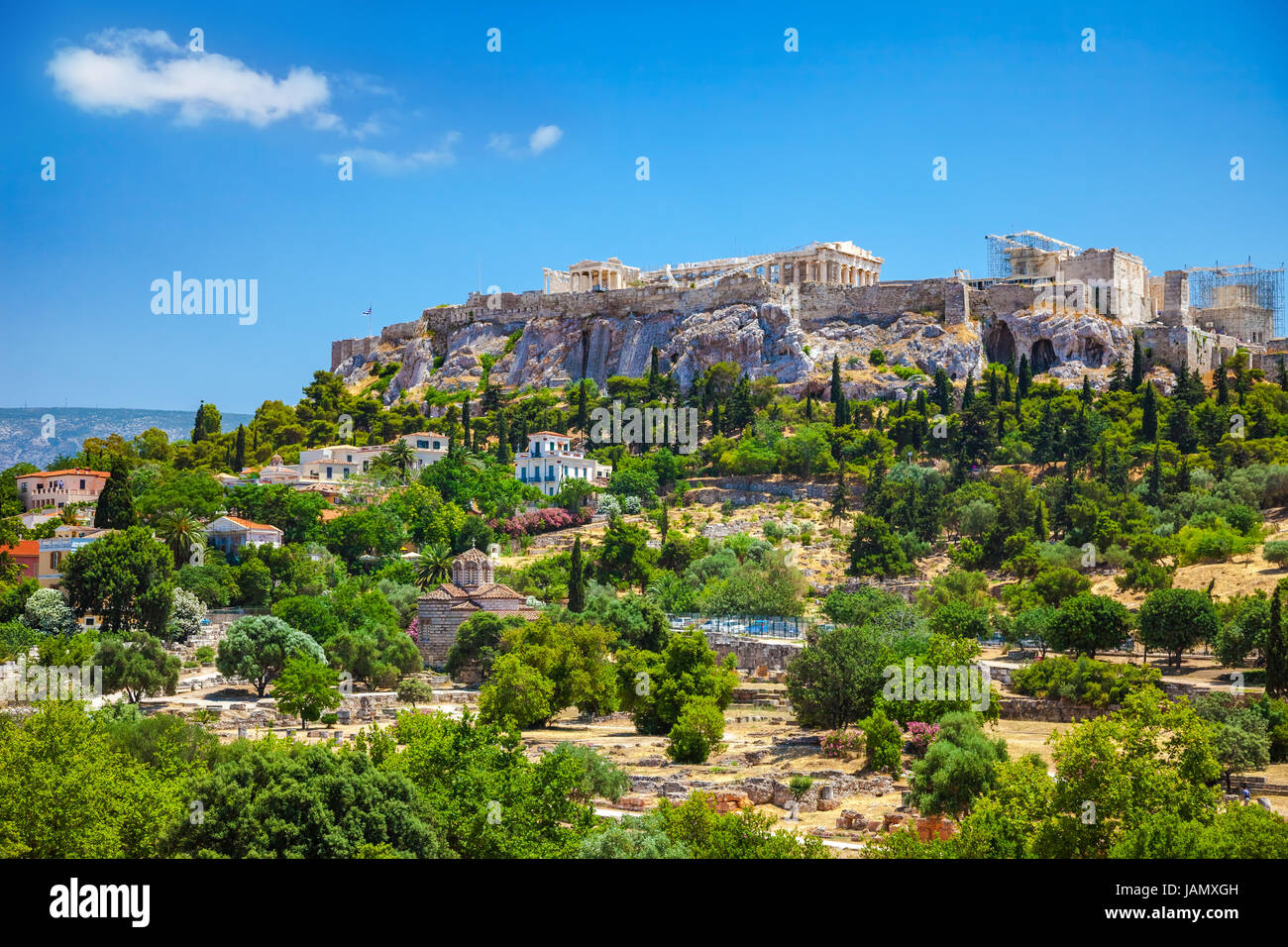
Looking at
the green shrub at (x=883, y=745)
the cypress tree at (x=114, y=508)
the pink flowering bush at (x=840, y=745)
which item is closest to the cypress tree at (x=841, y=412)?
the cypress tree at (x=114, y=508)

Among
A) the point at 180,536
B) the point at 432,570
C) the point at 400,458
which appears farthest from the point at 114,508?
the point at 400,458

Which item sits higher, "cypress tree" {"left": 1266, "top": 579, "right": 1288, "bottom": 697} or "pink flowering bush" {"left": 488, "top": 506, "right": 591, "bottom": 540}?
"pink flowering bush" {"left": 488, "top": 506, "right": 591, "bottom": 540}

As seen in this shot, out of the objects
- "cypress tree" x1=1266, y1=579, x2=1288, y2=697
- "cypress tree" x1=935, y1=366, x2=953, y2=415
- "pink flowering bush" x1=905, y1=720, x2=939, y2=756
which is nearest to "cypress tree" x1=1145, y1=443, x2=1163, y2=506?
"cypress tree" x1=935, y1=366, x2=953, y2=415

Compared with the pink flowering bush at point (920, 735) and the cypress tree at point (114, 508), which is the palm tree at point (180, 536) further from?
the pink flowering bush at point (920, 735)

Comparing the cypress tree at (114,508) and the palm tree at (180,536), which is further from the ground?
the cypress tree at (114,508)

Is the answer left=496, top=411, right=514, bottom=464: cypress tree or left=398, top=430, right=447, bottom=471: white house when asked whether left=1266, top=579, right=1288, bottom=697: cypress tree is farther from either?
left=398, top=430, right=447, bottom=471: white house
